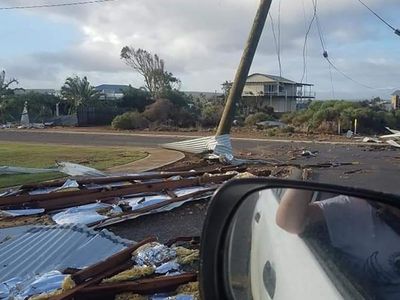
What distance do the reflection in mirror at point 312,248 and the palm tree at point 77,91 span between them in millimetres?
61029

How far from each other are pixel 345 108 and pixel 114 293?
41.7 meters

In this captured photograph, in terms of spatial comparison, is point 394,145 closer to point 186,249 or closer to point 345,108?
point 345,108

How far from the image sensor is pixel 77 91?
62281mm

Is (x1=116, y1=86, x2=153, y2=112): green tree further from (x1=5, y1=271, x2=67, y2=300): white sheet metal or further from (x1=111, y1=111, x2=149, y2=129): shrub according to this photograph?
(x1=5, y1=271, x2=67, y2=300): white sheet metal

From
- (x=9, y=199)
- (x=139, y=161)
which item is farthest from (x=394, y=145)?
(x=9, y=199)

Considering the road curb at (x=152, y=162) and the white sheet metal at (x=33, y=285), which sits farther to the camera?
the road curb at (x=152, y=162)

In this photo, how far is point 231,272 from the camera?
2000mm

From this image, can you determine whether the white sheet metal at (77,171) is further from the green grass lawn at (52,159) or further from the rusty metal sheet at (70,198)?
the rusty metal sheet at (70,198)

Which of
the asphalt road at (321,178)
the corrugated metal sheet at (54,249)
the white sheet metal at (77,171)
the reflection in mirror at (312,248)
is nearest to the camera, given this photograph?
the reflection in mirror at (312,248)

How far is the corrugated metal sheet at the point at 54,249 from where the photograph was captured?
5637mm

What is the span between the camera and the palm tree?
6191 centimetres

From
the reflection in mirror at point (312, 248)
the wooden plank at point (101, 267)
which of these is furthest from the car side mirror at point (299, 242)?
the wooden plank at point (101, 267)

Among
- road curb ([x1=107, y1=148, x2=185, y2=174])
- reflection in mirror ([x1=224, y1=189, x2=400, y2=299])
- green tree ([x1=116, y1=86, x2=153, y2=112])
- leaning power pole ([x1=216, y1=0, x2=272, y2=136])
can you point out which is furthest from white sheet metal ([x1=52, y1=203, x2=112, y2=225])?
green tree ([x1=116, y1=86, x2=153, y2=112])

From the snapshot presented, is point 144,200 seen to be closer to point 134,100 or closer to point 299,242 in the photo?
point 299,242
